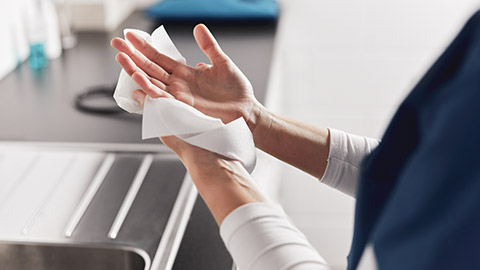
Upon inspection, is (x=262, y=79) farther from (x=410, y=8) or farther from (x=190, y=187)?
(x=410, y=8)

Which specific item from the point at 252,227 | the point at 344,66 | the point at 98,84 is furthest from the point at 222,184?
the point at 344,66

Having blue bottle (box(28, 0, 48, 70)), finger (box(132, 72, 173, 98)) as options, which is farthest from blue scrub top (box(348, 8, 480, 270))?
blue bottle (box(28, 0, 48, 70))

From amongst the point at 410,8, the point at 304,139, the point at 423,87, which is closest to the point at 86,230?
the point at 304,139

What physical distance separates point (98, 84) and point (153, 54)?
0.56 m

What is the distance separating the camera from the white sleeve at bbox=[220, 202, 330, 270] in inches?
27.7

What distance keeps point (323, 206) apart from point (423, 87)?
1.81 meters

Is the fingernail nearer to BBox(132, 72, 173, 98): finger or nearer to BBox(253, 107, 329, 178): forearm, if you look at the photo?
BBox(132, 72, 173, 98): finger

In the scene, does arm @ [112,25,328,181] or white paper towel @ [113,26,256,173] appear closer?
white paper towel @ [113,26,256,173]

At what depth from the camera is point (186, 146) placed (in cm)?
92

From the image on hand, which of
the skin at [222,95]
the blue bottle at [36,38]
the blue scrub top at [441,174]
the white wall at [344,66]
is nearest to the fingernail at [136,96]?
the skin at [222,95]

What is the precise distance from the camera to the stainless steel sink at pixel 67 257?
36.7 inches

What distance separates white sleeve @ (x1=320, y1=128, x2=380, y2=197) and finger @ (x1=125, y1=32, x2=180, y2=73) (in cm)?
33

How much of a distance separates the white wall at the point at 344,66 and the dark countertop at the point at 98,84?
27cm

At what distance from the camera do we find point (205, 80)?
105cm
